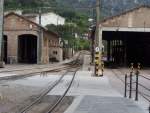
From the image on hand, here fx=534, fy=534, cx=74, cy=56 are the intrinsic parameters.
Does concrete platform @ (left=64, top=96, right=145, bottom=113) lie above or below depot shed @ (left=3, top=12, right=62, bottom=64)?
below

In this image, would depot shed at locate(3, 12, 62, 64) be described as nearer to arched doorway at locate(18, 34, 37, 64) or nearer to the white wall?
arched doorway at locate(18, 34, 37, 64)

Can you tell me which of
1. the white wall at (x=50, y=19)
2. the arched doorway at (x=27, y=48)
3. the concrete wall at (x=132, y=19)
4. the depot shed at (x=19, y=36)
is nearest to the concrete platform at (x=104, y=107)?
the concrete wall at (x=132, y=19)

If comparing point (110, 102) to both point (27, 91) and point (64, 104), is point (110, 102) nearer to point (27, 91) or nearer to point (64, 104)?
point (64, 104)

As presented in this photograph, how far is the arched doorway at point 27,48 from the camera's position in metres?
80.9

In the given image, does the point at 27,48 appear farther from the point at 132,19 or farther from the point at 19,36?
the point at 132,19

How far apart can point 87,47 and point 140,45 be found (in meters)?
98.5

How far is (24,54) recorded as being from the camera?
83.9 m

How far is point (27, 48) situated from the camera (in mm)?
84188

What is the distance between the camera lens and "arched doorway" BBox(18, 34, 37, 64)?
80.9 metres

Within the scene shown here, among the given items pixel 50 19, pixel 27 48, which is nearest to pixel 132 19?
pixel 27 48

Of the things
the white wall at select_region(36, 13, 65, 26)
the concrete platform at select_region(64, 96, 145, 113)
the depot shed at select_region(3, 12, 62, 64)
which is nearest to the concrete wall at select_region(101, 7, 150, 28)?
the depot shed at select_region(3, 12, 62, 64)

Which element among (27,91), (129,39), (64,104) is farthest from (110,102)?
(129,39)

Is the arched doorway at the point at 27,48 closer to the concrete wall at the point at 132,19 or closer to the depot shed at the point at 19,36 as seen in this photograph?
the depot shed at the point at 19,36

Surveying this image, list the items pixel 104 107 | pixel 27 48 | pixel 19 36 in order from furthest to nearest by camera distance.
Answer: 1. pixel 27 48
2. pixel 19 36
3. pixel 104 107
